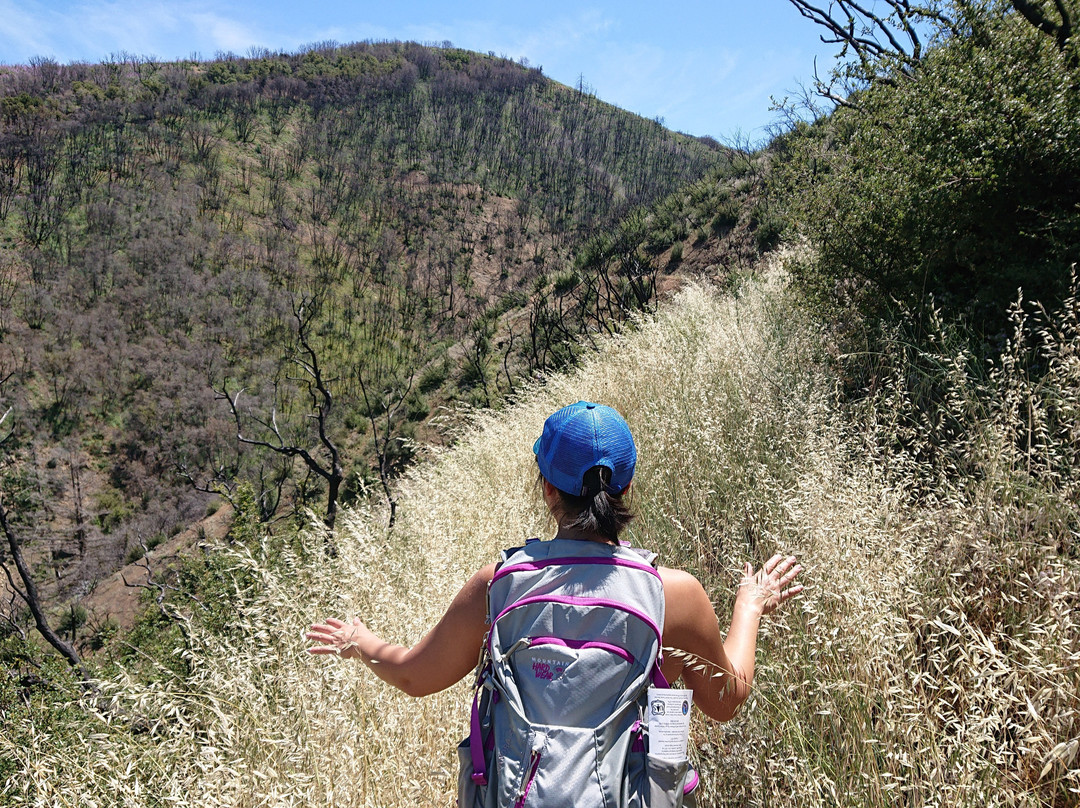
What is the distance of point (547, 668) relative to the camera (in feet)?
3.62

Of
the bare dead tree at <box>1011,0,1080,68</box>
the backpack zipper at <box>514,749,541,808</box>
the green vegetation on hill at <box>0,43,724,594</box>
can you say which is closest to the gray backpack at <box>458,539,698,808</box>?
the backpack zipper at <box>514,749,541,808</box>

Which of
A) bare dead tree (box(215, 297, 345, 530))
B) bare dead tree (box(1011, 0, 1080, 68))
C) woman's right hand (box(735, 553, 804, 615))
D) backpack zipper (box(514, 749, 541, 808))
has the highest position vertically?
bare dead tree (box(1011, 0, 1080, 68))

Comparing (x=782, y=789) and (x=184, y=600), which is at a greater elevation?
(x=782, y=789)

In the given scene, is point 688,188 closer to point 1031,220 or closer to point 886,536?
point 1031,220

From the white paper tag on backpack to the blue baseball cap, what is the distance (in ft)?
1.34

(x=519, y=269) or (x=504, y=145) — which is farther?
(x=504, y=145)

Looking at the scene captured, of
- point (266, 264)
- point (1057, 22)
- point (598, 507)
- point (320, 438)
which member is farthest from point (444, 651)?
point (266, 264)

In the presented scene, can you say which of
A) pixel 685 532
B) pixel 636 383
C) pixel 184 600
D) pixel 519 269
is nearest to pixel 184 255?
pixel 519 269

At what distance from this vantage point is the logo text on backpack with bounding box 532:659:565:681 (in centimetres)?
110

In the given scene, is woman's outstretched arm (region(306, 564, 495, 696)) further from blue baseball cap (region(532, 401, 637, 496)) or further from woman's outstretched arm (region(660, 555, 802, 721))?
woman's outstretched arm (region(660, 555, 802, 721))

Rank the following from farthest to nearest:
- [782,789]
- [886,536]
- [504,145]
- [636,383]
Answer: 1. [504,145]
2. [636,383]
3. [886,536]
4. [782,789]

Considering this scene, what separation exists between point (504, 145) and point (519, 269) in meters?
19.2

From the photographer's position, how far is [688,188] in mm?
19078

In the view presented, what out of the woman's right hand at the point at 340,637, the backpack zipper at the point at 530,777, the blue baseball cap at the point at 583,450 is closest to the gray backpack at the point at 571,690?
the backpack zipper at the point at 530,777
